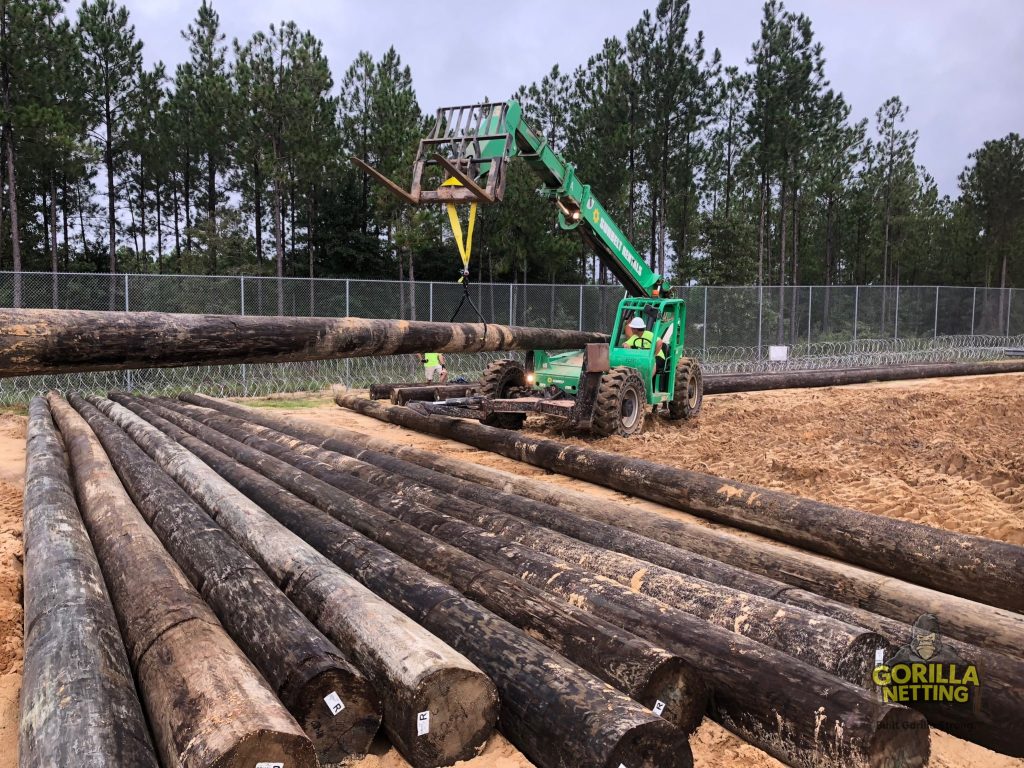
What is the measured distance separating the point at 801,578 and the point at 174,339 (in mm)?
3703

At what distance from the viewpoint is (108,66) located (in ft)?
93.2

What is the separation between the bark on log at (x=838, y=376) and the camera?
17.5 m

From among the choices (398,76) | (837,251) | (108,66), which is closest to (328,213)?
(398,76)

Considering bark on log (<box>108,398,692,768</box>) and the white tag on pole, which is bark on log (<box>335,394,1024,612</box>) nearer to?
bark on log (<box>108,398,692,768</box>)

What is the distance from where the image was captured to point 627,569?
4.02 m

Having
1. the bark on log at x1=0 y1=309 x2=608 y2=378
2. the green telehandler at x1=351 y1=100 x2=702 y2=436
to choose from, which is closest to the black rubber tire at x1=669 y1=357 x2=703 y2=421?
the green telehandler at x1=351 y1=100 x2=702 y2=436

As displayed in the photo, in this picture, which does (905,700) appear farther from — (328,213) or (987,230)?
(987,230)

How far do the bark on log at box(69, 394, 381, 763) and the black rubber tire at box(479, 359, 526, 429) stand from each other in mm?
6913

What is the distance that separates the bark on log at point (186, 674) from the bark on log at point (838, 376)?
14474mm

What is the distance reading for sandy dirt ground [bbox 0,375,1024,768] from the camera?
119 inches

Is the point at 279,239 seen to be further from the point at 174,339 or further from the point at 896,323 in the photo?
the point at 174,339

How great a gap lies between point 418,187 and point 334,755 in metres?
7.17

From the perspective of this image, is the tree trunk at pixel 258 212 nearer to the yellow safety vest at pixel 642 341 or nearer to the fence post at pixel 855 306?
the yellow safety vest at pixel 642 341

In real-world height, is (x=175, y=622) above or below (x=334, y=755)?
above
